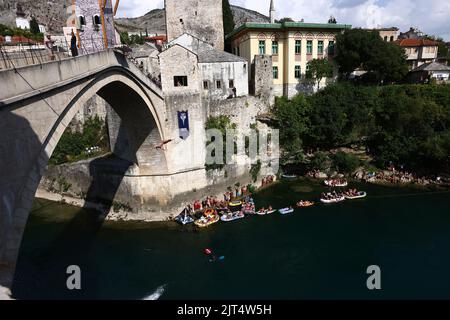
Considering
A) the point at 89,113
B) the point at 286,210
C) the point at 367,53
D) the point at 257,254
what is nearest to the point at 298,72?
the point at 367,53

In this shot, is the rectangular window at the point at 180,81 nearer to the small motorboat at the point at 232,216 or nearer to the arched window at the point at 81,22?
the arched window at the point at 81,22

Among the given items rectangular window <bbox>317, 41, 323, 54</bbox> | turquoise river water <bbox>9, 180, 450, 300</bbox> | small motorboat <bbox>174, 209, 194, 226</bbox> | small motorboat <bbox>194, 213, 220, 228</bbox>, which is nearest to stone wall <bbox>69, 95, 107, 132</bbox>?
turquoise river water <bbox>9, 180, 450, 300</bbox>

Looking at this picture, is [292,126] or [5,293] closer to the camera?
[5,293]

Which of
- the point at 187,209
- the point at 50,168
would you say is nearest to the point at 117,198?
the point at 187,209

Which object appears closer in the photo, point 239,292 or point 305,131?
point 239,292

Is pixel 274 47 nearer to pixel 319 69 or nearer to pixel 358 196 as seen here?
pixel 319 69

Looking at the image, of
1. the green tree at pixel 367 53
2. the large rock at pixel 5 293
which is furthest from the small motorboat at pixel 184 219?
the green tree at pixel 367 53

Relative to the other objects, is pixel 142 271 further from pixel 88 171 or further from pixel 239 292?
pixel 88 171

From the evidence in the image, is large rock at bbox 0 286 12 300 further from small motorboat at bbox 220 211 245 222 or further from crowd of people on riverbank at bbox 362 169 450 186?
crowd of people on riverbank at bbox 362 169 450 186
